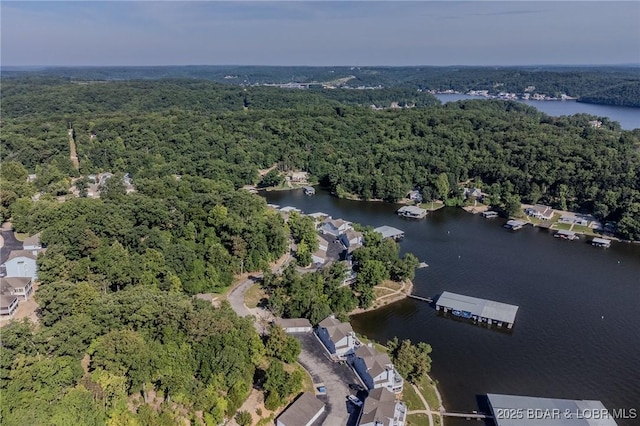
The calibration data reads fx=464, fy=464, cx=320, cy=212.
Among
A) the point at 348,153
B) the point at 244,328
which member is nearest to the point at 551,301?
the point at 244,328

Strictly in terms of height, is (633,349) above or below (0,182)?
below

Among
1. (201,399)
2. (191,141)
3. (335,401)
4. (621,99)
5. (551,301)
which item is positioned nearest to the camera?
(201,399)

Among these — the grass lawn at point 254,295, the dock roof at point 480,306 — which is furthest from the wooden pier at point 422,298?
the grass lawn at point 254,295

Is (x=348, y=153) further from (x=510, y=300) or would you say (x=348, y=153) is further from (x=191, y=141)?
(x=510, y=300)

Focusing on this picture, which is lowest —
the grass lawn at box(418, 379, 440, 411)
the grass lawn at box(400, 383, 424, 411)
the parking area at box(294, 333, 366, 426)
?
the grass lawn at box(418, 379, 440, 411)

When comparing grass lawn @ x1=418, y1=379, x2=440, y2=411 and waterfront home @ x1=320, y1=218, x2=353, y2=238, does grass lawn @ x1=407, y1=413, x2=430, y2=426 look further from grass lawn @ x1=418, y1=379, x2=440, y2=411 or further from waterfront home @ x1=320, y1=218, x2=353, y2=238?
waterfront home @ x1=320, y1=218, x2=353, y2=238

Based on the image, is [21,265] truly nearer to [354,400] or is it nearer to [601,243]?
[354,400]

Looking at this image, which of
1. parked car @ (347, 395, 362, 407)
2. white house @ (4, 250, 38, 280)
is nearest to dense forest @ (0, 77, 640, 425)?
white house @ (4, 250, 38, 280)
